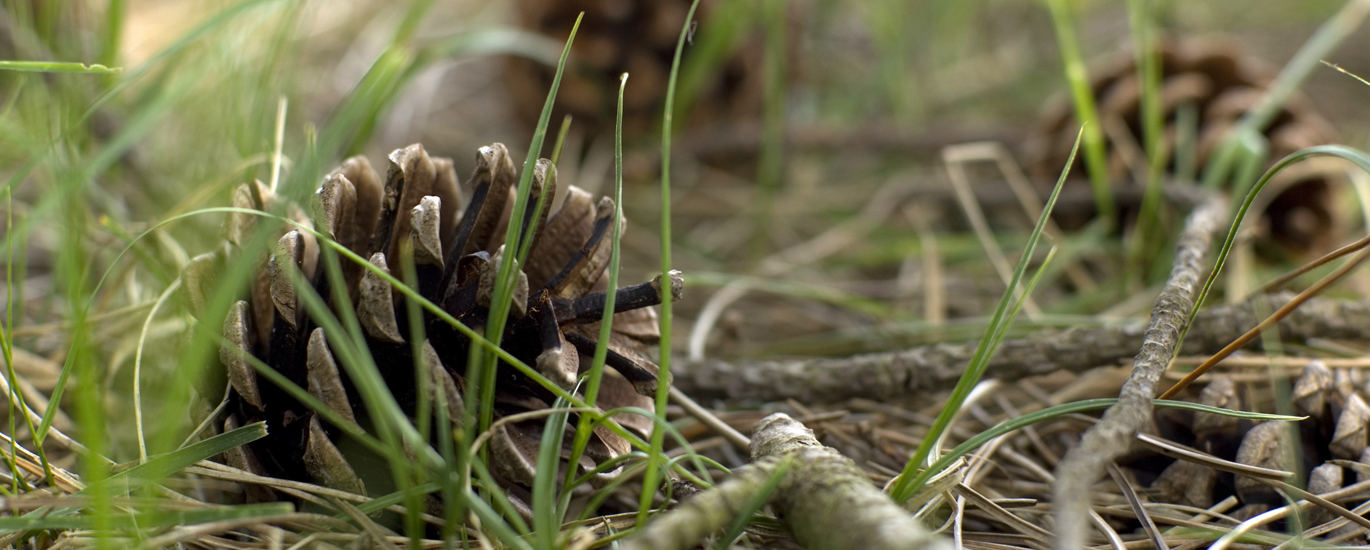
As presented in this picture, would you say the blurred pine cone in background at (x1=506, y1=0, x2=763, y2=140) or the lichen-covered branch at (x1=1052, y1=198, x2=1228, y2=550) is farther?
the blurred pine cone in background at (x1=506, y1=0, x2=763, y2=140)

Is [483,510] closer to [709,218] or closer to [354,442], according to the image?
[354,442]

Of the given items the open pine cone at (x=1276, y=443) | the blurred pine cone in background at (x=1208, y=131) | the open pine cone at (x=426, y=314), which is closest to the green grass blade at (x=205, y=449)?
the open pine cone at (x=426, y=314)

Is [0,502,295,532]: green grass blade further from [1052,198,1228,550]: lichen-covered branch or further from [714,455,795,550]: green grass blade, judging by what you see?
[1052,198,1228,550]: lichen-covered branch

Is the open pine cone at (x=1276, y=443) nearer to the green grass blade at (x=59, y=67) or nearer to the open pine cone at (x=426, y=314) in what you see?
the open pine cone at (x=426, y=314)

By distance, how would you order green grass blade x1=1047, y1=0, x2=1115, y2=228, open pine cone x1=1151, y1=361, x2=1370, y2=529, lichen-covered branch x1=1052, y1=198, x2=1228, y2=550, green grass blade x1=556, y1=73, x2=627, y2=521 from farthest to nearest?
green grass blade x1=1047, y1=0, x2=1115, y2=228 < open pine cone x1=1151, y1=361, x2=1370, y2=529 < green grass blade x1=556, y1=73, x2=627, y2=521 < lichen-covered branch x1=1052, y1=198, x2=1228, y2=550

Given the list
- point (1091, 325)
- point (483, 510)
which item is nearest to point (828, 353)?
point (1091, 325)

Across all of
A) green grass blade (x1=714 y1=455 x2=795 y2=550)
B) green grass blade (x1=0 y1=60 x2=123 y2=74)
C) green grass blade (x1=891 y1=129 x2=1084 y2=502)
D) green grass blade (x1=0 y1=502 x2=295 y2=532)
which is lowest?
green grass blade (x1=0 y1=502 x2=295 y2=532)

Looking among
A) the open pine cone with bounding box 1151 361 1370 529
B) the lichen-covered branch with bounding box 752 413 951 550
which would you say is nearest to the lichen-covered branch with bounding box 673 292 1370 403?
the open pine cone with bounding box 1151 361 1370 529
